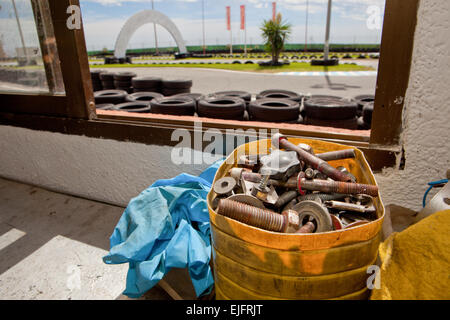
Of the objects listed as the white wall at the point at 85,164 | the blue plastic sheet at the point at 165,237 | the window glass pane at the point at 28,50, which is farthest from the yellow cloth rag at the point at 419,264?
the window glass pane at the point at 28,50

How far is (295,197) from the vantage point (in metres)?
1.45

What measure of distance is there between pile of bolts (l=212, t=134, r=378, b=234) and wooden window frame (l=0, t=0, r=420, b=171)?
43 cm

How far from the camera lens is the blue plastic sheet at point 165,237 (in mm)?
1683

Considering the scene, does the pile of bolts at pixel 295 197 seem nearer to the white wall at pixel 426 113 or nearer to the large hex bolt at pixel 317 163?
the large hex bolt at pixel 317 163

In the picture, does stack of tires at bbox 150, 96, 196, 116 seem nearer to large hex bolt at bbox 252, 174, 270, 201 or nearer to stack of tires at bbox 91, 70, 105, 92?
large hex bolt at bbox 252, 174, 270, 201

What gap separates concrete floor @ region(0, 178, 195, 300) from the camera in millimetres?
2031

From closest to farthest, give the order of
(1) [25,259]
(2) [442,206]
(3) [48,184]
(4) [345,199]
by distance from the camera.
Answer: (2) [442,206]
(4) [345,199]
(1) [25,259]
(3) [48,184]

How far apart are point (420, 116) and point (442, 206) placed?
25.6 inches

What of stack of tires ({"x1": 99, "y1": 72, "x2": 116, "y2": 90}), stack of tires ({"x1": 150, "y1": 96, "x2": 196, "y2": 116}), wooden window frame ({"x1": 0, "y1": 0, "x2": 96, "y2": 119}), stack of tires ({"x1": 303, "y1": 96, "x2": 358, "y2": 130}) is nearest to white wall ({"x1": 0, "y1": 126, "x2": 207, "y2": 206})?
wooden window frame ({"x1": 0, "y1": 0, "x2": 96, "y2": 119})

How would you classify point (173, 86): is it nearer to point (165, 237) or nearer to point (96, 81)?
point (96, 81)

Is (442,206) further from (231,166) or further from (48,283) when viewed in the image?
(48,283)

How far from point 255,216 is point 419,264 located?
0.68 metres
